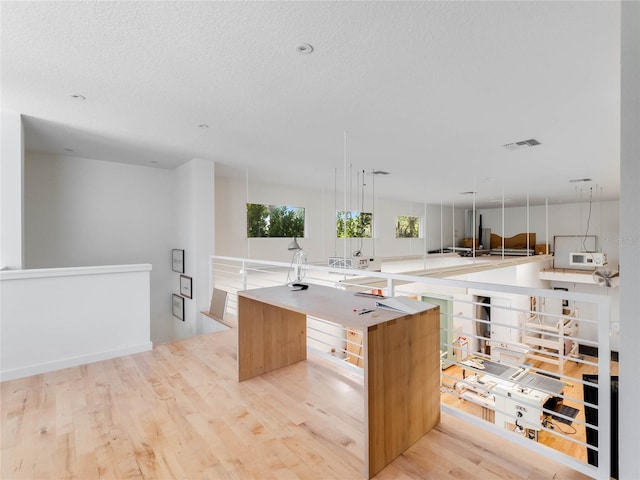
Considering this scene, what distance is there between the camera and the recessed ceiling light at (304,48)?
6.25ft

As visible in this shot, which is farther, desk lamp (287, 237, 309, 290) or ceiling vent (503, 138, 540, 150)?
ceiling vent (503, 138, 540, 150)

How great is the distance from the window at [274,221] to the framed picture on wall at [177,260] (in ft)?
4.69

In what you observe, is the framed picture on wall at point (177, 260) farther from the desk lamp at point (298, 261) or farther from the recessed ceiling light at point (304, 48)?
the recessed ceiling light at point (304, 48)

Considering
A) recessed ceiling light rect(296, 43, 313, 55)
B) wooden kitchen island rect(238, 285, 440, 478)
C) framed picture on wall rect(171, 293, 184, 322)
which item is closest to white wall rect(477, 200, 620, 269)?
wooden kitchen island rect(238, 285, 440, 478)

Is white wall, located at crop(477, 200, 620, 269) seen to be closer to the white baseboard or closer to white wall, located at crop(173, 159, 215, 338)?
white wall, located at crop(173, 159, 215, 338)

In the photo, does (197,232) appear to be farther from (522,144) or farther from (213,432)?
(522,144)

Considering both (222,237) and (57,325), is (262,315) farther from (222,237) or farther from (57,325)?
(222,237)

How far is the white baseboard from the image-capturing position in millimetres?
2730

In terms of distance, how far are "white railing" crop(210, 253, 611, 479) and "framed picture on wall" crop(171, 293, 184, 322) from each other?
605mm

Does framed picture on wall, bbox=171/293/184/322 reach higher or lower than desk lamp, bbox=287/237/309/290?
lower

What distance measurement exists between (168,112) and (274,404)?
2650mm

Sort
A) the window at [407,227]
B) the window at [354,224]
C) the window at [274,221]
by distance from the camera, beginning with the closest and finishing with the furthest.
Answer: the window at [274,221] < the window at [354,224] < the window at [407,227]

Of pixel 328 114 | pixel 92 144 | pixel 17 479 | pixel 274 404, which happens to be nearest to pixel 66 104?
pixel 92 144

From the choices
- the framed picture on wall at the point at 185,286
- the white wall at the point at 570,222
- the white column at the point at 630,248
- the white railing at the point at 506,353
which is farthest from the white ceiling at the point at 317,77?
the white wall at the point at 570,222
